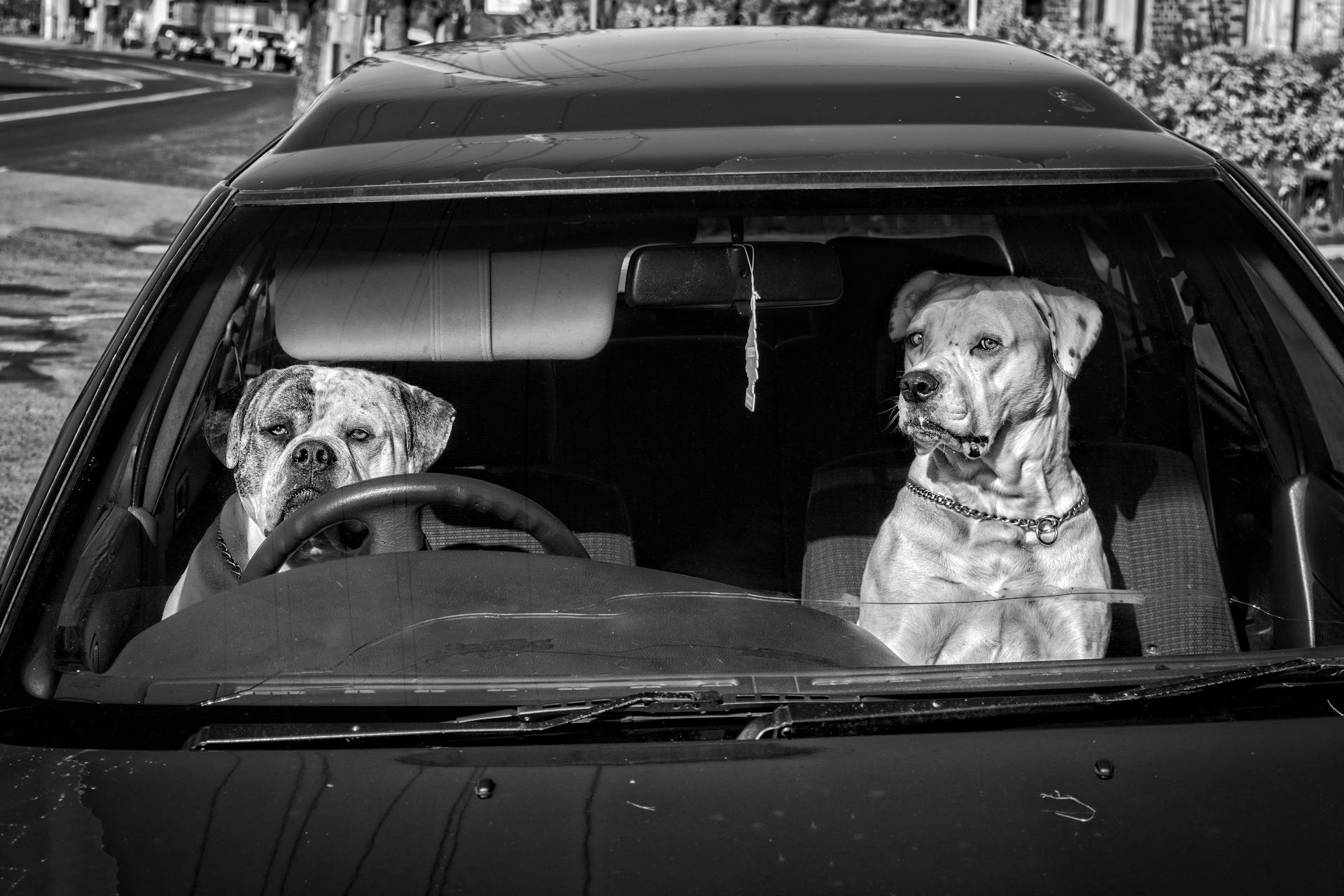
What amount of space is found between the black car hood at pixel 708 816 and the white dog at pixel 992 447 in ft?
2.05

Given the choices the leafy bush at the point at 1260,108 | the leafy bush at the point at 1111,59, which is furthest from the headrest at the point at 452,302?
the leafy bush at the point at 1111,59

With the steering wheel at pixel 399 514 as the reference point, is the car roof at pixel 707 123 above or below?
above

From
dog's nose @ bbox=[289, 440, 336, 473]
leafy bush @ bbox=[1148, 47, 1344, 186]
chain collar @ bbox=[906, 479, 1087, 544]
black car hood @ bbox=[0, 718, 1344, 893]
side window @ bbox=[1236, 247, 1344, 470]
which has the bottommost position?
black car hood @ bbox=[0, 718, 1344, 893]

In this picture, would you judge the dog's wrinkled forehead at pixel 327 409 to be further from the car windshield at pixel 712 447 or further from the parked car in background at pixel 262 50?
the parked car in background at pixel 262 50

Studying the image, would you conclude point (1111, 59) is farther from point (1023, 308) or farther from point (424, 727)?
point (424, 727)

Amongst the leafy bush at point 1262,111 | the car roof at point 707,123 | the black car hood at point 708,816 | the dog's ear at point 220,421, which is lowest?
the black car hood at point 708,816

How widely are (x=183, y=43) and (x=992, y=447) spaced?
6857 cm

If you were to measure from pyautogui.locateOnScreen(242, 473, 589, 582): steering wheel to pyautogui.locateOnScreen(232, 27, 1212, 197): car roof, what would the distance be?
1.44 ft

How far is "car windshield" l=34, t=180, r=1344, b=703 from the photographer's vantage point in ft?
6.93

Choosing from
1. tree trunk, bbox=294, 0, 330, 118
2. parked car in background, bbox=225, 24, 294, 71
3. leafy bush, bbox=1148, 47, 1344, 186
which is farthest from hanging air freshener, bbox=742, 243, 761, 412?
parked car in background, bbox=225, 24, 294, 71

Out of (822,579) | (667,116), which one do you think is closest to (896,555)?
(822,579)

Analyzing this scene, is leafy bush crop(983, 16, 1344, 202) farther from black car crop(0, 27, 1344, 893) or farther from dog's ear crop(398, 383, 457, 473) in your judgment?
dog's ear crop(398, 383, 457, 473)

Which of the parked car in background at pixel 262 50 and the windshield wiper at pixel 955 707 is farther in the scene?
the parked car in background at pixel 262 50

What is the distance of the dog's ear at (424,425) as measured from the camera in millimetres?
2453
